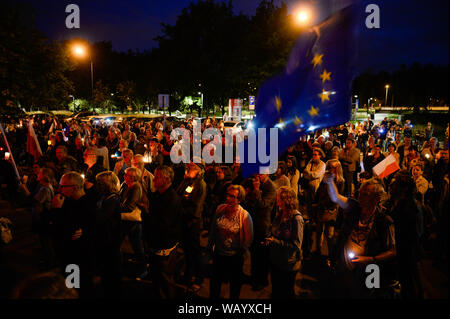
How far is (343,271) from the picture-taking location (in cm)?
345

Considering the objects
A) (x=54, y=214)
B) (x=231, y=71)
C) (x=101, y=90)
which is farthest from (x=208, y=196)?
(x=101, y=90)

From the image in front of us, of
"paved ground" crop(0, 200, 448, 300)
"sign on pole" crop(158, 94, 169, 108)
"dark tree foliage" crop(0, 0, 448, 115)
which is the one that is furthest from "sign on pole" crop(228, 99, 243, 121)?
"paved ground" crop(0, 200, 448, 300)

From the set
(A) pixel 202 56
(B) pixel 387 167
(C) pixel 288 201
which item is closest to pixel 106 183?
(C) pixel 288 201

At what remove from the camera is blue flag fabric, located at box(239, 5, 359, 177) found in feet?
13.4

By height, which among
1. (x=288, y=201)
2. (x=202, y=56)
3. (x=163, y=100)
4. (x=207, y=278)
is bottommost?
(x=207, y=278)

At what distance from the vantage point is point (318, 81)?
14.1 ft

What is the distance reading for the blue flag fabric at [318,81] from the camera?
4078mm

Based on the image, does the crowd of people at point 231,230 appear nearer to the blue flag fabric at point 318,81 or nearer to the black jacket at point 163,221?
the black jacket at point 163,221

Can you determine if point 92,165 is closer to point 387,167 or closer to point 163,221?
point 163,221

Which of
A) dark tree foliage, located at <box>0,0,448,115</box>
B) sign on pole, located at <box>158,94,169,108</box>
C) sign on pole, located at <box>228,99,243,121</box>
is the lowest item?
sign on pole, located at <box>158,94,169,108</box>

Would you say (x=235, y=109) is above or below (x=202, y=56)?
below

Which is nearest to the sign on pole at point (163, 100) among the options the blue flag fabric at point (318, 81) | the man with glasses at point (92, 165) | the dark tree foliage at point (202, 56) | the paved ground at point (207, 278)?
the man with glasses at point (92, 165)

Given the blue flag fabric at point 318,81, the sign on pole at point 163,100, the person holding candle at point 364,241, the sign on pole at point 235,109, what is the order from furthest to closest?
the sign on pole at point 235,109 → the sign on pole at point 163,100 → the blue flag fabric at point 318,81 → the person holding candle at point 364,241

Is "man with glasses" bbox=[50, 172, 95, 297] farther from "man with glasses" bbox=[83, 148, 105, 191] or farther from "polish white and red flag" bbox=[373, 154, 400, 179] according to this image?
"polish white and red flag" bbox=[373, 154, 400, 179]
